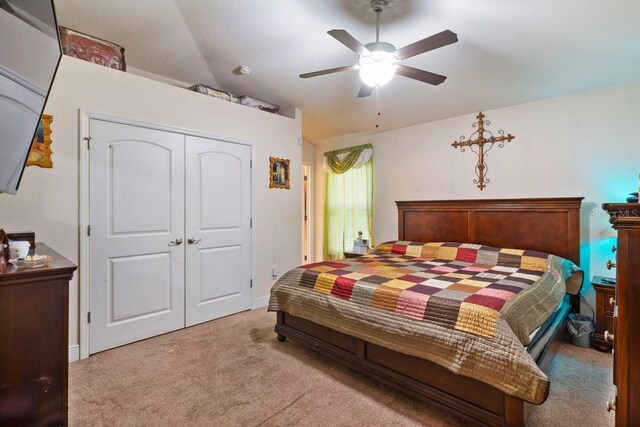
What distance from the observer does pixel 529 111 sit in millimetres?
3400

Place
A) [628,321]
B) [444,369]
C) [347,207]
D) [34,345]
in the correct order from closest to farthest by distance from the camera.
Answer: [628,321]
[34,345]
[444,369]
[347,207]

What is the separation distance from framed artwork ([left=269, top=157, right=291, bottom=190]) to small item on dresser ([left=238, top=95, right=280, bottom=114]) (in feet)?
2.27

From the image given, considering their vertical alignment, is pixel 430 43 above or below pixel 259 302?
above

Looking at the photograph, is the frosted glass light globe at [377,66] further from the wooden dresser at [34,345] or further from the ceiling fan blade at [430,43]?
the wooden dresser at [34,345]

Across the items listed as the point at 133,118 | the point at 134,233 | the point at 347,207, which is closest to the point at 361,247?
the point at 347,207

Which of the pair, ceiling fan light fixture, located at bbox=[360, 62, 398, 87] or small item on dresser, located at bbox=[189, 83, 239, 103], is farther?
small item on dresser, located at bbox=[189, 83, 239, 103]

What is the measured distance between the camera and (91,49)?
8.86 feet

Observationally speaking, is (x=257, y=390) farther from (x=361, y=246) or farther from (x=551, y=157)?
(x=551, y=157)

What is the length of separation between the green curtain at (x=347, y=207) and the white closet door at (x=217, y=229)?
1.84m

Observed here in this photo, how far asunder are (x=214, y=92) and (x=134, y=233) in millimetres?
1749

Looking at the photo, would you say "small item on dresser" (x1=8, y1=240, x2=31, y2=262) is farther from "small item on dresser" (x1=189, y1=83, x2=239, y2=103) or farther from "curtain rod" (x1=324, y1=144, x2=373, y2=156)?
"curtain rod" (x1=324, y1=144, x2=373, y2=156)

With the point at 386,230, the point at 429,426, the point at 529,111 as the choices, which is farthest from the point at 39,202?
the point at 529,111

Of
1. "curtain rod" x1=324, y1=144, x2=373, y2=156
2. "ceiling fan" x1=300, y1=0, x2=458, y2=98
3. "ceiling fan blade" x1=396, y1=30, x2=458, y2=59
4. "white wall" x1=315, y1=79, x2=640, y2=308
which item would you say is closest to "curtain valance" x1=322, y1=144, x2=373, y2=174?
"curtain rod" x1=324, y1=144, x2=373, y2=156

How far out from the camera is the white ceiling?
2.36 m
